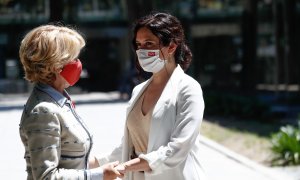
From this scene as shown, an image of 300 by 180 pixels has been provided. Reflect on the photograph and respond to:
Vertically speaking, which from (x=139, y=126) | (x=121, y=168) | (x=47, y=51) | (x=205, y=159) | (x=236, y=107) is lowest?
(x=236, y=107)

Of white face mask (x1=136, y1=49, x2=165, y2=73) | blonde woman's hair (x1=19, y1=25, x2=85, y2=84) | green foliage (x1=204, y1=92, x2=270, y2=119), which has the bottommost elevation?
green foliage (x1=204, y1=92, x2=270, y2=119)

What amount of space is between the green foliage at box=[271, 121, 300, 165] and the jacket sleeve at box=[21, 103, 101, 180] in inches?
331

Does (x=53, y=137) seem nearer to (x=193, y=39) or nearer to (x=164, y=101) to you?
(x=164, y=101)

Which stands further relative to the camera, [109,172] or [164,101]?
[164,101]

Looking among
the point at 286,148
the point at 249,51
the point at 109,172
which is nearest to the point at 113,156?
the point at 109,172

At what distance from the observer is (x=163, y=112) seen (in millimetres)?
3703

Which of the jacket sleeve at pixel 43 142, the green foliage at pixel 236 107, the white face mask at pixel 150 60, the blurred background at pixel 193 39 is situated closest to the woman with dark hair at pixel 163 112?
the white face mask at pixel 150 60

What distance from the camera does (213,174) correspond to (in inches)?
383

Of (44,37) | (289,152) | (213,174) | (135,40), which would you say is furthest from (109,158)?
(289,152)

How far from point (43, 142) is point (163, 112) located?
Answer: 766 mm

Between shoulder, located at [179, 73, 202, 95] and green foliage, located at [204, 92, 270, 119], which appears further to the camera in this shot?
green foliage, located at [204, 92, 270, 119]

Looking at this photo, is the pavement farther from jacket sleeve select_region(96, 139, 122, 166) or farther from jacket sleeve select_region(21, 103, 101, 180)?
jacket sleeve select_region(21, 103, 101, 180)

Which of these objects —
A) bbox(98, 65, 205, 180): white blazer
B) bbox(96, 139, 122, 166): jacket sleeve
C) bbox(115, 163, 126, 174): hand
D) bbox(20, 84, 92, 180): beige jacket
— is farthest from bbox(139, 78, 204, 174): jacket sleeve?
bbox(96, 139, 122, 166): jacket sleeve

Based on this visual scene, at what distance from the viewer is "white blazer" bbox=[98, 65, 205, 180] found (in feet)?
11.8
